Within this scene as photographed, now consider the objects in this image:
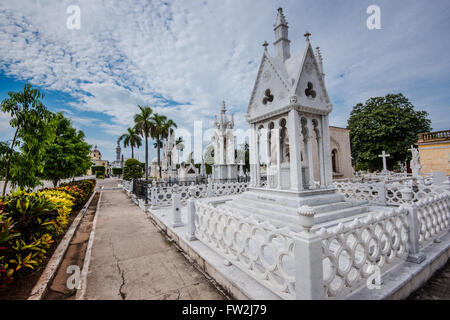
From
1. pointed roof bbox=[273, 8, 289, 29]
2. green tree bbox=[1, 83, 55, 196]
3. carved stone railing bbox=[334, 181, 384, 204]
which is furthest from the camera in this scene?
carved stone railing bbox=[334, 181, 384, 204]

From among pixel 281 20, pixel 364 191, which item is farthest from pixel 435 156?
pixel 281 20

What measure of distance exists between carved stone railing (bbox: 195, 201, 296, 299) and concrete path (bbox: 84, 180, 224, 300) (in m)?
0.64

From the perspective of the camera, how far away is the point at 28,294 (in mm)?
2879

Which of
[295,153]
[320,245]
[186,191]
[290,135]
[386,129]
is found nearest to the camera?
[320,245]

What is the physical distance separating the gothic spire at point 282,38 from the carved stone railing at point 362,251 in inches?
216

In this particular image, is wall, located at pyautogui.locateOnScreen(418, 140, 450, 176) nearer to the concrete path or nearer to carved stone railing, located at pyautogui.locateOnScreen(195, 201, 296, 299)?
carved stone railing, located at pyautogui.locateOnScreen(195, 201, 296, 299)

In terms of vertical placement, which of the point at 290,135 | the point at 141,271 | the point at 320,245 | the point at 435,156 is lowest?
the point at 141,271

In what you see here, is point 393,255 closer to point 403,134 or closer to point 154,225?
point 154,225

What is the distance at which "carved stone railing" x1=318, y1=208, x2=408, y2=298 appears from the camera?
2.25 m

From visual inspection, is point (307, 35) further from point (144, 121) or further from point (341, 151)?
point (144, 121)

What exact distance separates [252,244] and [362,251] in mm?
2030

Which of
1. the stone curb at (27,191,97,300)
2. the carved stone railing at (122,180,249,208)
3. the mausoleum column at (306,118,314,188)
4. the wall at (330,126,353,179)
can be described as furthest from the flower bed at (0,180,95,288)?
the wall at (330,126,353,179)

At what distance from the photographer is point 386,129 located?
2136 centimetres
